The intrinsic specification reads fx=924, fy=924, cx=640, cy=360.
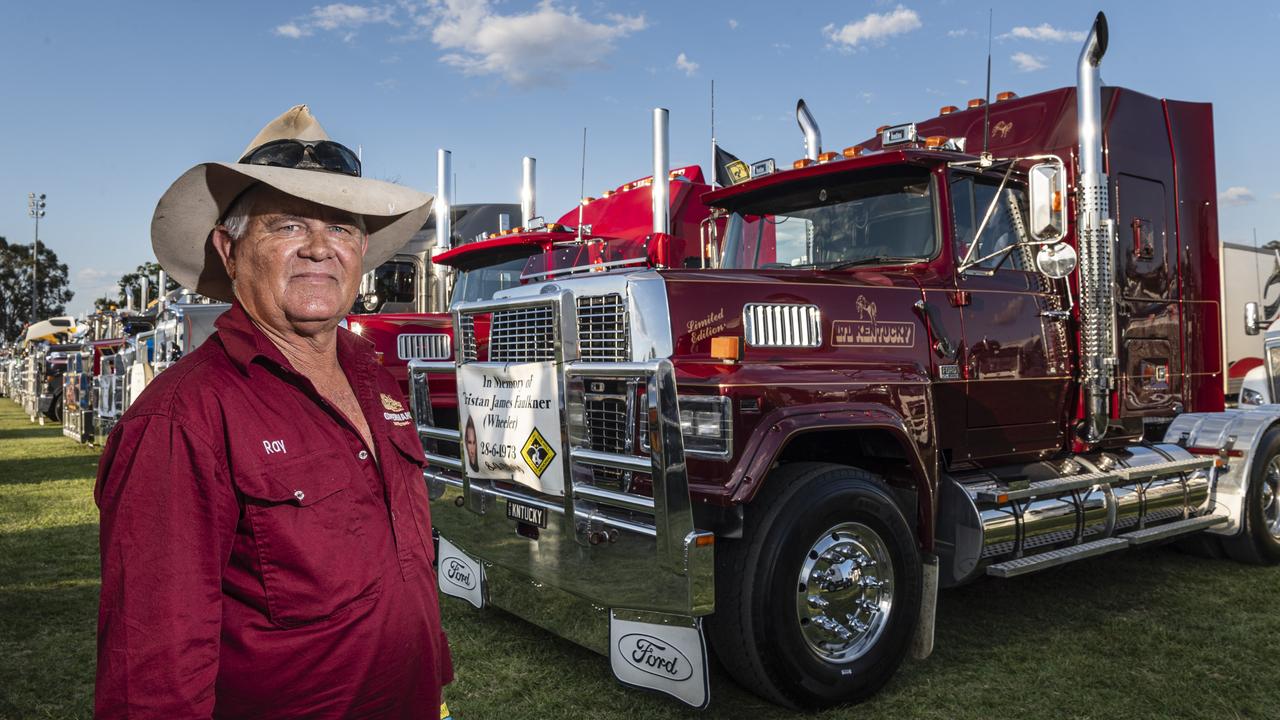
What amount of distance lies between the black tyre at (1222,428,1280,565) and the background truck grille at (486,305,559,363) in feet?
17.4

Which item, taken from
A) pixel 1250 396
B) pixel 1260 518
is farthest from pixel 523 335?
pixel 1250 396

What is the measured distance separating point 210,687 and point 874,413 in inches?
127

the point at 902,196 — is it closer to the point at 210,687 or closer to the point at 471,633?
the point at 471,633

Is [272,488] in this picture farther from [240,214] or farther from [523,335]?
[523,335]

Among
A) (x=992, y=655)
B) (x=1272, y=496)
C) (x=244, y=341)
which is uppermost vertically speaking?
(x=244, y=341)

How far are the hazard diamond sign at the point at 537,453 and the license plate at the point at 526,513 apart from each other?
7.4 inches

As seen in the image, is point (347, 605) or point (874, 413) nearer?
point (347, 605)

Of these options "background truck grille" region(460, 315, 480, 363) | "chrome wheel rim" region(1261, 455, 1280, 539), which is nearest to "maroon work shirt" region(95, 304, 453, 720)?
"background truck grille" region(460, 315, 480, 363)

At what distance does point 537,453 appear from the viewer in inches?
159

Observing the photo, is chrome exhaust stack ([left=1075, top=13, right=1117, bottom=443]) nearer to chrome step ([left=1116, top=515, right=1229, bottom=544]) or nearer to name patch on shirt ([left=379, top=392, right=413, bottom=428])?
chrome step ([left=1116, top=515, right=1229, bottom=544])

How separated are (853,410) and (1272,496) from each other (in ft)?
15.9

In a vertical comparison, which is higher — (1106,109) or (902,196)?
(1106,109)

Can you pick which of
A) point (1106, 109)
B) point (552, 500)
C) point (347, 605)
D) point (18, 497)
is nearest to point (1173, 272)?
point (1106, 109)

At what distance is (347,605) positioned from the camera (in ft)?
5.16
